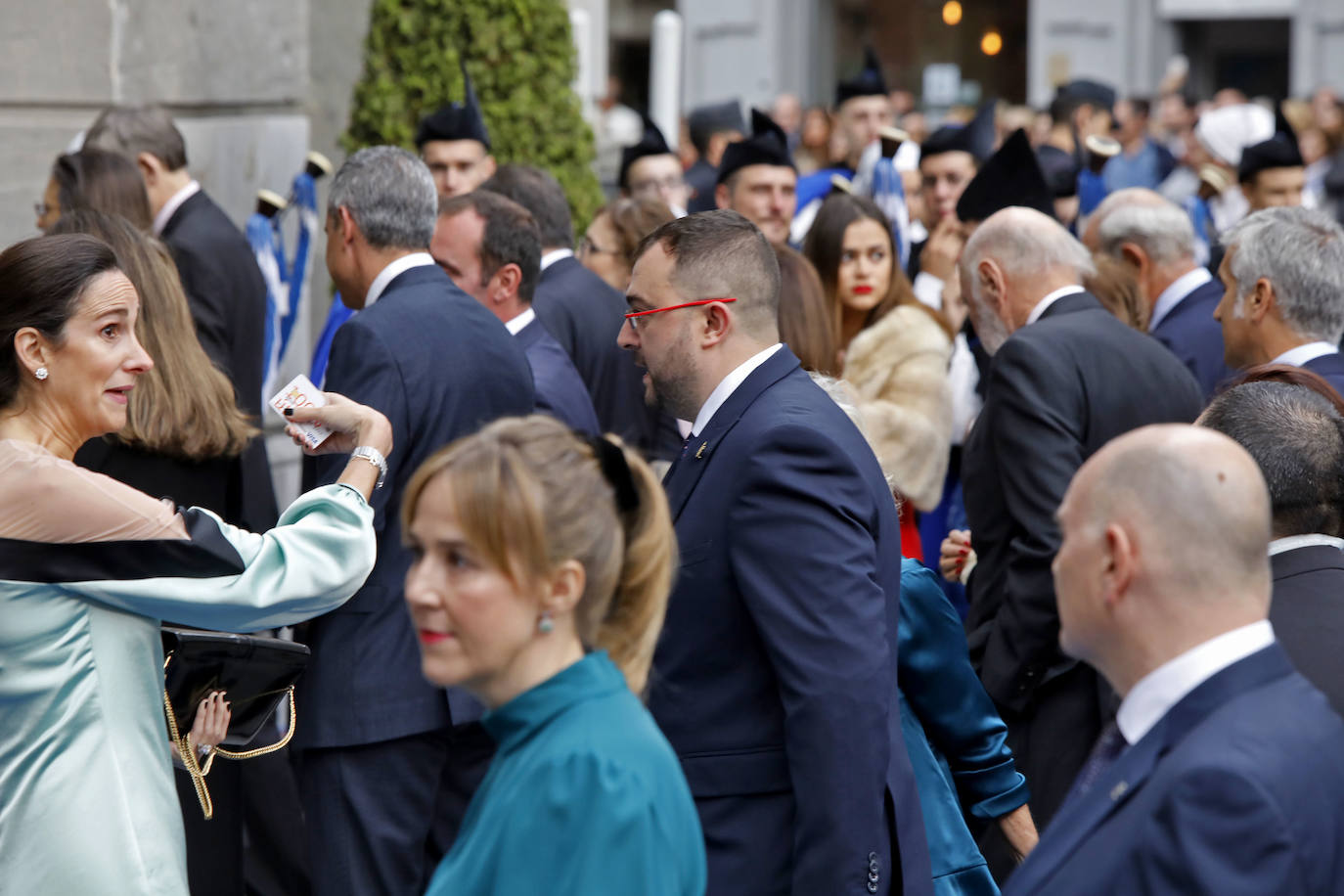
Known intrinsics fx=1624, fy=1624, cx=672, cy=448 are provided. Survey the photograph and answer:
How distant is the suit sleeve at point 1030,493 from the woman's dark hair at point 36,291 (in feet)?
7.77

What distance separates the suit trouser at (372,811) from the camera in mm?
3859

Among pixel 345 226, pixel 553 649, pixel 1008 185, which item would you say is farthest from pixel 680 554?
pixel 1008 185

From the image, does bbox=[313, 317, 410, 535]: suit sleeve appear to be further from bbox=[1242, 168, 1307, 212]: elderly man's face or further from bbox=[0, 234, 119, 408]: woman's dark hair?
bbox=[1242, 168, 1307, 212]: elderly man's face

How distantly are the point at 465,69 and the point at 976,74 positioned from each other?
2217 centimetres

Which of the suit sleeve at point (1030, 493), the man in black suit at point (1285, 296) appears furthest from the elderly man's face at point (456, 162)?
the man in black suit at point (1285, 296)

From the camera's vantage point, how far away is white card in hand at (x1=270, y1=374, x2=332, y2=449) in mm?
3104

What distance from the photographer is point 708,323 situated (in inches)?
126

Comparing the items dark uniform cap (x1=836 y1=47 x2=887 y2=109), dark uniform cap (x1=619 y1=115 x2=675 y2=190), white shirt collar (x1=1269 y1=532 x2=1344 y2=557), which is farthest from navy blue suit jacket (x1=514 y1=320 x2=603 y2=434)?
dark uniform cap (x1=836 y1=47 x2=887 y2=109)

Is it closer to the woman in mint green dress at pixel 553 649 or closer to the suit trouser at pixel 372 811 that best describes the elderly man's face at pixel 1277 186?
the suit trouser at pixel 372 811

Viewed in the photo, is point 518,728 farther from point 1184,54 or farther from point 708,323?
point 1184,54

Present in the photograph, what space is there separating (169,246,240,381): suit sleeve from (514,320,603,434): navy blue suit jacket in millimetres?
1187

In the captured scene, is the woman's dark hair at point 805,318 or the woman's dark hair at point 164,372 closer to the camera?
the woman's dark hair at point 164,372

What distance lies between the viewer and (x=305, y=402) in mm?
3113

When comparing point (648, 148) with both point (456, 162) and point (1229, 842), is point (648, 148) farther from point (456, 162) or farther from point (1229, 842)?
point (1229, 842)
